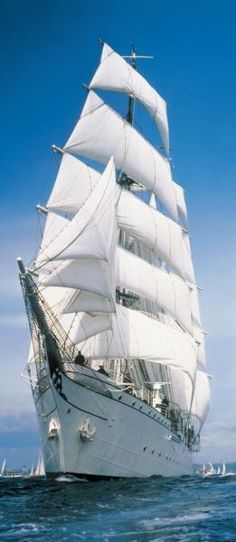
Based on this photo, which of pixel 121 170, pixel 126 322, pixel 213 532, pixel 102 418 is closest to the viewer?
pixel 213 532

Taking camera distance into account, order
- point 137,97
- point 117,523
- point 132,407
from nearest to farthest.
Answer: point 117,523
point 132,407
point 137,97

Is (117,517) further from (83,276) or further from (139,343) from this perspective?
(139,343)

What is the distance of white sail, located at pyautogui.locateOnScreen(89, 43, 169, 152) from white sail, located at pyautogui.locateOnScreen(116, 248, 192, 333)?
13.6 metres

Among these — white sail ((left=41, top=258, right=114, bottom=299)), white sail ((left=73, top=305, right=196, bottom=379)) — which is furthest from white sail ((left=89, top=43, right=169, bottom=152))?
white sail ((left=41, top=258, right=114, bottom=299))

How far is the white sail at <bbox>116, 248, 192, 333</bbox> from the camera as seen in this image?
38.5 meters

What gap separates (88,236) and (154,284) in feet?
54.5

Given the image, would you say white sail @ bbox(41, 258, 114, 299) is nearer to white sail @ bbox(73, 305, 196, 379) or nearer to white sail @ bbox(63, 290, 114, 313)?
white sail @ bbox(63, 290, 114, 313)

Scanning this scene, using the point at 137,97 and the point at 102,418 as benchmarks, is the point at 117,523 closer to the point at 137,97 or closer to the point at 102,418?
the point at 102,418

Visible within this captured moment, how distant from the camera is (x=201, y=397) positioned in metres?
58.9

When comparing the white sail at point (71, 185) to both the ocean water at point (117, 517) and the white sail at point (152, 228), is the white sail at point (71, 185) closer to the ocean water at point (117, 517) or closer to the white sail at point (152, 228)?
the white sail at point (152, 228)

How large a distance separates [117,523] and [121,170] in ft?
105

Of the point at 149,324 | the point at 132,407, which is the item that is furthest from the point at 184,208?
the point at 132,407

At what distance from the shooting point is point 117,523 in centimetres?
1359

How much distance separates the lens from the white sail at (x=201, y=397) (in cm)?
5651
